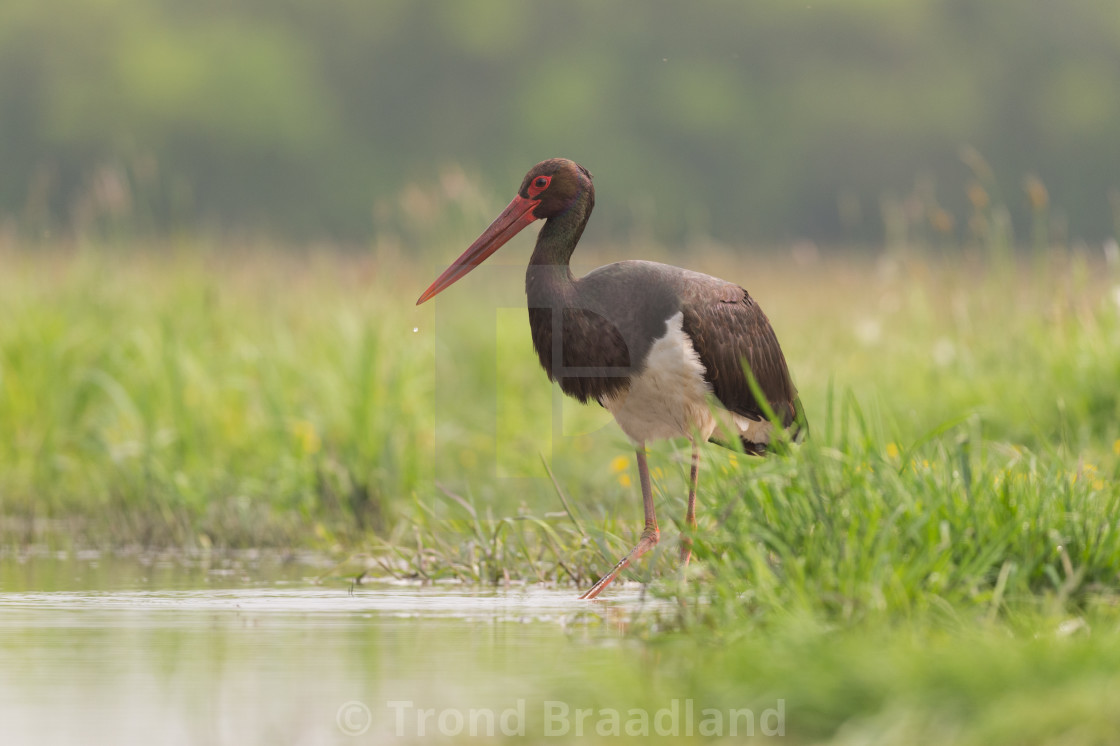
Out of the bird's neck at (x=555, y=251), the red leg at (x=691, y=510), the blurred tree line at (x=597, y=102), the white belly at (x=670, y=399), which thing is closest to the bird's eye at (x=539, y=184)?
the bird's neck at (x=555, y=251)

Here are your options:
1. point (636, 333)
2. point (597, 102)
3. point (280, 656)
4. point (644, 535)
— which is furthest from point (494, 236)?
point (597, 102)

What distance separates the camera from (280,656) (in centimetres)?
491

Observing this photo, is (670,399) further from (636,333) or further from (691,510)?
(691,510)

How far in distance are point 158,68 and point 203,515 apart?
27441 millimetres

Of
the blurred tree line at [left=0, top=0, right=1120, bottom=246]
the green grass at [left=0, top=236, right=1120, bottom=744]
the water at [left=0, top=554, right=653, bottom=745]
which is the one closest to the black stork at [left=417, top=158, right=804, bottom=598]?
the green grass at [left=0, top=236, right=1120, bottom=744]

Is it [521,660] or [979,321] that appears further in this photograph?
[979,321]

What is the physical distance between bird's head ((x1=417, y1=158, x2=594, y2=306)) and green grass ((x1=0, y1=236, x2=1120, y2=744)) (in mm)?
902

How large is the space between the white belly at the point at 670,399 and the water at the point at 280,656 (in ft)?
2.03

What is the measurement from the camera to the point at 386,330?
936 centimetres

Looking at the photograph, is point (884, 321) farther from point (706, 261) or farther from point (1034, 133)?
point (1034, 133)

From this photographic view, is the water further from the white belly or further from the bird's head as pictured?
the bird's head

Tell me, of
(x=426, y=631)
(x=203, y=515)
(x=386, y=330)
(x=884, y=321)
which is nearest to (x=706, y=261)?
(x=884, y=321)

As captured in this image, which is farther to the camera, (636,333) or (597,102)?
(597,102)

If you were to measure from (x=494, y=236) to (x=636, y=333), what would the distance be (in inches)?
29.2
